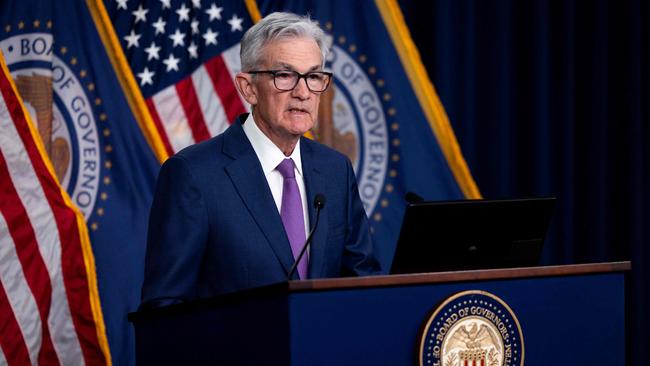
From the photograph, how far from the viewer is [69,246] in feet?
13.4

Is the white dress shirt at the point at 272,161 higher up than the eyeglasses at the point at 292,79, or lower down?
lower down

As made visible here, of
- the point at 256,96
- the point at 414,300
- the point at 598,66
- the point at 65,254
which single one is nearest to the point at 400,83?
the point at 598,66

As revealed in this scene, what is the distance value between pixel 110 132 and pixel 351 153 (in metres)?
1.20

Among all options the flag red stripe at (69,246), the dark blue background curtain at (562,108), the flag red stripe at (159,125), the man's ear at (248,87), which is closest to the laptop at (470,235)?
the man's ear at (248,87)

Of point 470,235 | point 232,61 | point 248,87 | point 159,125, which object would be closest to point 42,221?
point 159,125

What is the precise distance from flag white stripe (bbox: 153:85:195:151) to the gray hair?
180 cm

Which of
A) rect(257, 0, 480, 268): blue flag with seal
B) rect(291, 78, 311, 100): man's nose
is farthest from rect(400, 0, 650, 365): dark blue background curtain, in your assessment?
rect(291, 78, 311, 100): man's nose

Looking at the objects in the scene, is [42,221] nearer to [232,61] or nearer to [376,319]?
[232,61]

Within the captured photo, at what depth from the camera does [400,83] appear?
4.96 m

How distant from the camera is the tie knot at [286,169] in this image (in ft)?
8.90

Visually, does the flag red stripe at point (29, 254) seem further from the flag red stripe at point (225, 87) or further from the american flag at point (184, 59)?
the flag red stripe at point (225, 87)

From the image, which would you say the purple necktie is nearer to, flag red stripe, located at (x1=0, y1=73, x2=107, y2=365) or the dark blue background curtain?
flag red stripe, located at (x1=0, y1=73, x2=107, y2=365)

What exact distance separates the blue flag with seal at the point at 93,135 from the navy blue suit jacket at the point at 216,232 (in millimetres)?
1724

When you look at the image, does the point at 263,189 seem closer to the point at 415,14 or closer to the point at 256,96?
the point at 256,96
